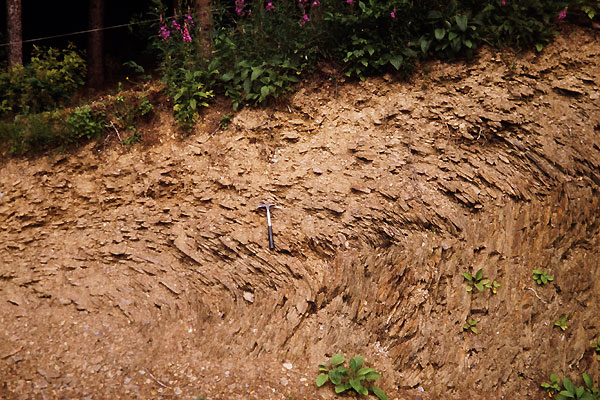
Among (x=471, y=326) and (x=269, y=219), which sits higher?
(x=269, y=219)

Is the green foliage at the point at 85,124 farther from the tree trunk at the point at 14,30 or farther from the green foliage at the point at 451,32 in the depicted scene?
the green foliage at the point at 451,32

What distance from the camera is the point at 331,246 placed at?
4.19 metres

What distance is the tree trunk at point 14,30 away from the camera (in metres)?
5.95

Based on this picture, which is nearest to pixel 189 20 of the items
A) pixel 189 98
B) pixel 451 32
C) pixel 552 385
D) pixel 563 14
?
pixel 189 98

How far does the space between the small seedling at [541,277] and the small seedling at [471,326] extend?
0.82 meters

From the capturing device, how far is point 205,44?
5.53 meters

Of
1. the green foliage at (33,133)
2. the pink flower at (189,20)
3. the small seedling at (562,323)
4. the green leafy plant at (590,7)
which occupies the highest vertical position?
the green leafy plant at (590,7)

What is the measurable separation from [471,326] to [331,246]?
159cm

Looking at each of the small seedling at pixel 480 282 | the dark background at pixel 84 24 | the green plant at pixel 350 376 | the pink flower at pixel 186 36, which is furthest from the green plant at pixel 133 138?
the small seedling at pixel 480 282

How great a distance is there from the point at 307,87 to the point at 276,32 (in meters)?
0.87

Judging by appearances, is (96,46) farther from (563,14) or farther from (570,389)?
(570,389)

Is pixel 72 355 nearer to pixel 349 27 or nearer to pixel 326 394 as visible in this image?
pixel 326 394

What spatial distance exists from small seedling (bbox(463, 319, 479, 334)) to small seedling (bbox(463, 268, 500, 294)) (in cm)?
32

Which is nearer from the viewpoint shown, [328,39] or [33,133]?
[328,39]
